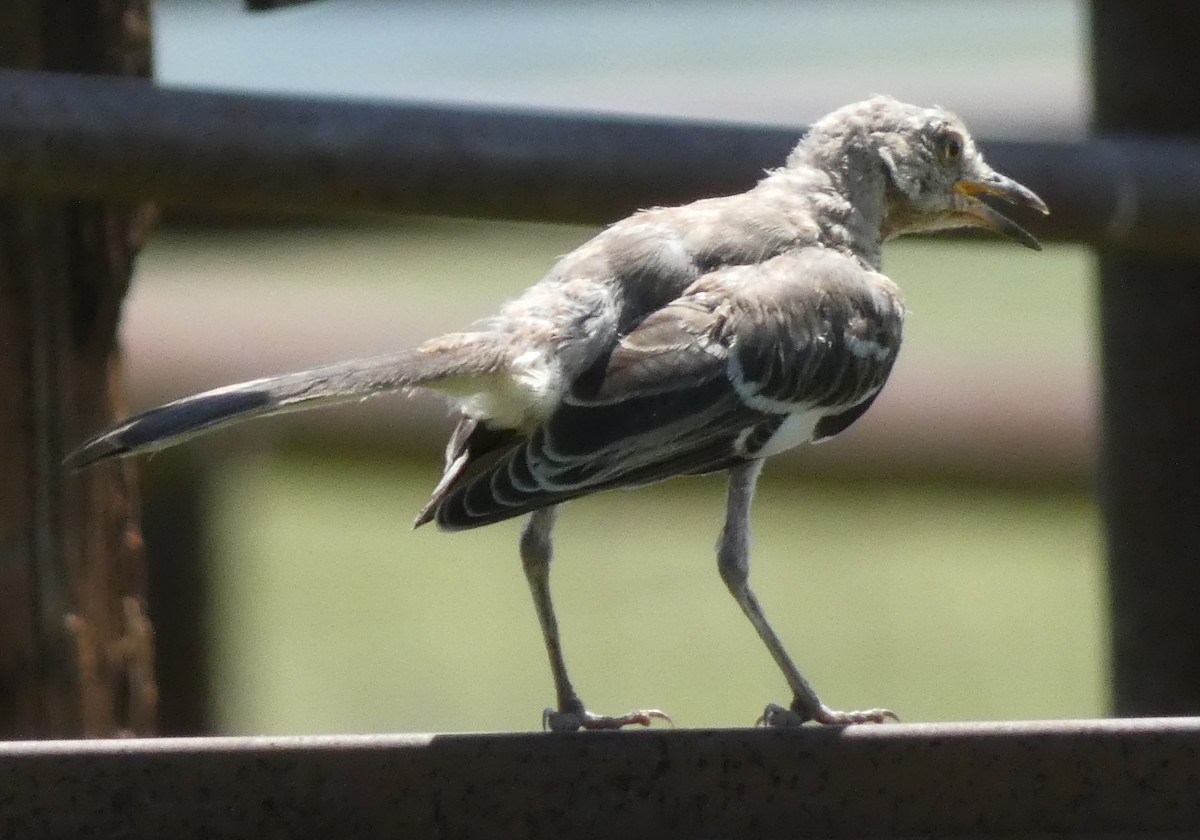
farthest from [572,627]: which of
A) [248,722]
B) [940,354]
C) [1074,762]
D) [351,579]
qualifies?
[1074,762]

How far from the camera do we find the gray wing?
3342 mm

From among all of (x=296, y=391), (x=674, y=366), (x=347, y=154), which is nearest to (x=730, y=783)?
(x=296, y=391)

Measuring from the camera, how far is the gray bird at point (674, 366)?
3.36 m

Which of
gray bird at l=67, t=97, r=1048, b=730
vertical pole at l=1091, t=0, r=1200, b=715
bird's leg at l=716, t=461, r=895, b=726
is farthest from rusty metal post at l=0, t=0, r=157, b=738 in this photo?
vertical pole at l=1091, t=0, r=1200, b=715

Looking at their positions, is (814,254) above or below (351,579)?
above

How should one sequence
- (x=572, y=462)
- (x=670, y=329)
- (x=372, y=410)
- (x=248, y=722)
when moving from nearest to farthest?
(x=572, y=462) → (x=670, y=329) → (x=372, y=410) → (x=248, y=722)

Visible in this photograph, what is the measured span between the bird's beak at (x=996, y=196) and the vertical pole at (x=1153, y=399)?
41 centimetres

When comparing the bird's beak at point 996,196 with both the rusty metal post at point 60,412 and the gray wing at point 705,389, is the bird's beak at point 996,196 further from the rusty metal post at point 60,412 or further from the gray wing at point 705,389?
the rusty metal post at point 60,412

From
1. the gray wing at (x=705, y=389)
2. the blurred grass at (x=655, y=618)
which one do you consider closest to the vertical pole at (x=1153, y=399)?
the gray wing at (x=705, y=389)

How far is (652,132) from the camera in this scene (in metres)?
3.64

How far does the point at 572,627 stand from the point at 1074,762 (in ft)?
39.9

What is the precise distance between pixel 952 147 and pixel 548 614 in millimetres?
1346

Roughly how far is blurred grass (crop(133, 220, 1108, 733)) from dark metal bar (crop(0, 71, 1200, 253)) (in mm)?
3442

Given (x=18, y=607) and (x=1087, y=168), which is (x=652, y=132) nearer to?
(x=1087, y=168)
